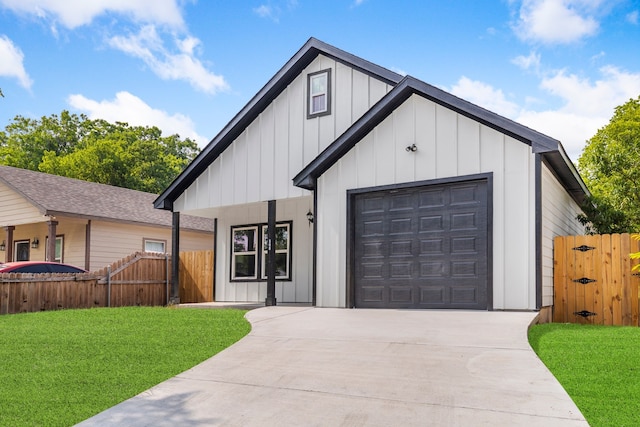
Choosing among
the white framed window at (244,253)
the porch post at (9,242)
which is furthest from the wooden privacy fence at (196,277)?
the porch post at (9,242)

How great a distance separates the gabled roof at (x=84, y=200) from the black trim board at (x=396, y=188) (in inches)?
432

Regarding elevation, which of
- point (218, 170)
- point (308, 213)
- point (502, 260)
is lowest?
point (502, 260)

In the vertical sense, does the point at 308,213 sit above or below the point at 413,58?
below

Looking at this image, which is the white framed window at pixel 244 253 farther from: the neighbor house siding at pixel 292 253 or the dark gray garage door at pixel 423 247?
the dark gray garage door at pixel 423 247

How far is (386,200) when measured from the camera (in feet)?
36.1

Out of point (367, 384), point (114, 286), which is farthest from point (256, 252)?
point (367, 384)

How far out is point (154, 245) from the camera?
21.6 metres

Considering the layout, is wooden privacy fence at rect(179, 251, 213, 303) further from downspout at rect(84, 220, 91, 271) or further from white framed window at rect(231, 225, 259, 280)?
downspout at rect(84, 220, 91, 271)

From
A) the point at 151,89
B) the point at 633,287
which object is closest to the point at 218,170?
the point at 633,287

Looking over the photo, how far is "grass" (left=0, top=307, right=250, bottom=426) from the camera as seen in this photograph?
4.77 metres

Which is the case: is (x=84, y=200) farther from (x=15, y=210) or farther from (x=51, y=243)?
(x=51, y=243)

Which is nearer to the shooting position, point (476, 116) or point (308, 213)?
point (476, 116)

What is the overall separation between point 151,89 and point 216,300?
15.1 m

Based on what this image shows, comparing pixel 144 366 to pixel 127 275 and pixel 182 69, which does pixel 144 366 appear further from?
pixel 182 69
